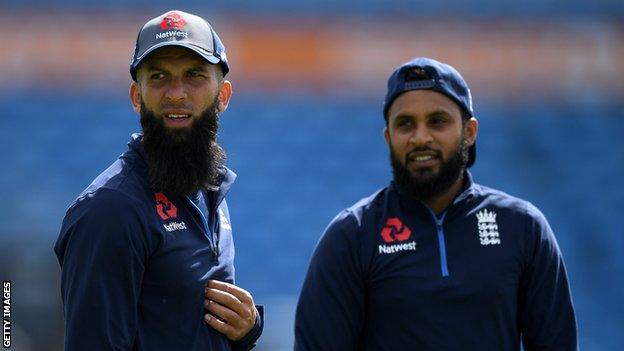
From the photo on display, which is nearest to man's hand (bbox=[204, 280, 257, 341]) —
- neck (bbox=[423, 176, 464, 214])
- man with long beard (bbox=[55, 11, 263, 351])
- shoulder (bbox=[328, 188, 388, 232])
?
man with long beard (bbox=[55, 11, 263, 351])

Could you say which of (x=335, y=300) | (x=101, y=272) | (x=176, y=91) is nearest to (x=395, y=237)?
(x=335, y=300)

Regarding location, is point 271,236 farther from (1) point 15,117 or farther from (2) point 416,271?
(2) point 416,271

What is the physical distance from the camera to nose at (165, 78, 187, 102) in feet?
7.73

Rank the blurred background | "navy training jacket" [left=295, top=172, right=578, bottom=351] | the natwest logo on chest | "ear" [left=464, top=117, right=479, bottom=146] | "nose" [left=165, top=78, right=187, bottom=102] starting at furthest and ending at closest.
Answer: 1. the blurred background
2. "ear" [left=464, top=117, right=479, bottom=146]
3. "navy training jacket" [left=295, top=172, right=578, bottom=351]
4. "nose" [left=165, top=78, right=187, bottom=102]
5. the natwest logo on chest

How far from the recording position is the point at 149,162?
2330mm

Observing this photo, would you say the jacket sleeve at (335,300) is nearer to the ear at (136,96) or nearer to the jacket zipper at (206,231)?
the jacket zipper at (206,231)

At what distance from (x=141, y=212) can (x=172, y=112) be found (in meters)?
0.31

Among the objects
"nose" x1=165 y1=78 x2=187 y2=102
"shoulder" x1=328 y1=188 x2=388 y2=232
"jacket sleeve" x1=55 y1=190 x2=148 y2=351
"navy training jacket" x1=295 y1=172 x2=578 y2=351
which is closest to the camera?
"jacket sleeve" x1=55 y1=190 x2=148 y2=351

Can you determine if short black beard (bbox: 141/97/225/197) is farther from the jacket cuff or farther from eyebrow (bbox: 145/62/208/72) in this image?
the jacket cuff

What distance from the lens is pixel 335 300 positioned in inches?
100.0

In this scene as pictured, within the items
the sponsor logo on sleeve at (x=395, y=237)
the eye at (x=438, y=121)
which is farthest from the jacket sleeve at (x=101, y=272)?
the eye at (x=438, y=121)

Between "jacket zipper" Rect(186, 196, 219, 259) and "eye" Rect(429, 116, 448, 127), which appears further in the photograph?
"eye" Rect(429, 116, 448, 127)

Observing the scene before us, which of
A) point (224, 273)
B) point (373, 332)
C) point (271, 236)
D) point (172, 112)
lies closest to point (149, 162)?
point (172, 112)

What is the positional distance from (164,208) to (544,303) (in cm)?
97
